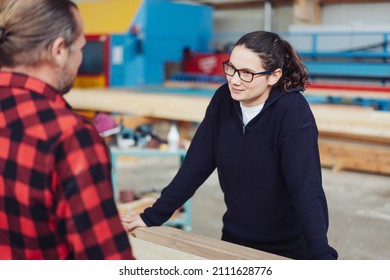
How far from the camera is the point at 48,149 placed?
2.74 ft

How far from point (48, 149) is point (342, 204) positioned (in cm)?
351

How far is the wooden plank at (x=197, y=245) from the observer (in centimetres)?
137

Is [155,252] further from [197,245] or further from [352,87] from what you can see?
[352,87]

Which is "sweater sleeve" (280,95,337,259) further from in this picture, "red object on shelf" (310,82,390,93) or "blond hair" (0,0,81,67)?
"red object on shelf" (310,82,390,93)

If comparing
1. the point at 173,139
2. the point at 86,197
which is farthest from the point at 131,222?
the point at 173,139

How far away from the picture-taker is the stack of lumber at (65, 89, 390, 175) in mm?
4488

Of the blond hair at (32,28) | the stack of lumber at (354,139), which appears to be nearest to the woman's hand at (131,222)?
the blond hair at (32,28)

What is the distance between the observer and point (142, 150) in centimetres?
338

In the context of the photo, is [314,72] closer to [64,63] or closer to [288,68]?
[288,68]

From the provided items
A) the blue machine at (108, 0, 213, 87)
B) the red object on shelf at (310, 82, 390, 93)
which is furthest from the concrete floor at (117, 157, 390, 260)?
the blue machine at (108, 0, 213, 87)

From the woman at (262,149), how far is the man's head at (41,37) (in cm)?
64

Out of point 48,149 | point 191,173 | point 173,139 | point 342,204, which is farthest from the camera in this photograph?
point 342,204

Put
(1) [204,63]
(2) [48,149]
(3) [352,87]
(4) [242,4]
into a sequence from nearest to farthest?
1. (2) [48,149]
2. (3) [352,87]
3. (1) [204,63]
4. (4) [242,4]

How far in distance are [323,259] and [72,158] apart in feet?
2.33
